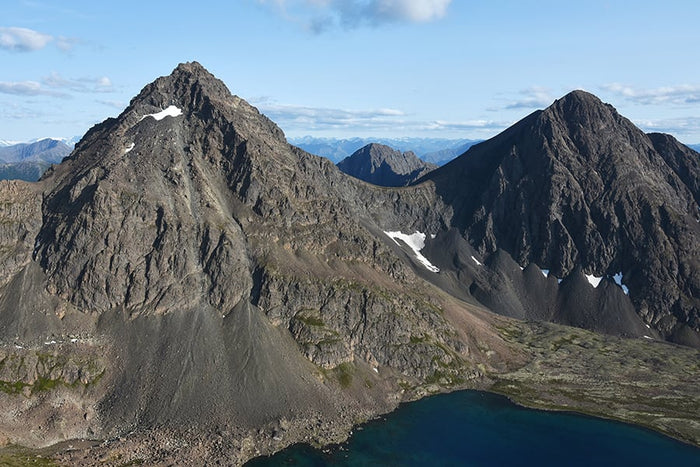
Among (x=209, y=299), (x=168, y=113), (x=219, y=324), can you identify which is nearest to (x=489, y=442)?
(x=219, y=324)

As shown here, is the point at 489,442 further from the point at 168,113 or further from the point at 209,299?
the point at 168,113

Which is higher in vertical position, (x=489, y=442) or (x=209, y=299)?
(x=209, y=299)

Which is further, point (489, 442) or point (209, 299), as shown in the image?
point (209, 299)


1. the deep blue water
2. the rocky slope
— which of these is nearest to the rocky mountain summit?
the rocky slope

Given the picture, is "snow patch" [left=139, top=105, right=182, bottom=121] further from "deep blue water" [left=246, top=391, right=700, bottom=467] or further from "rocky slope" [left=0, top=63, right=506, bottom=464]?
"deep blue water" [left=246, top=391, right=700, bottom=467]

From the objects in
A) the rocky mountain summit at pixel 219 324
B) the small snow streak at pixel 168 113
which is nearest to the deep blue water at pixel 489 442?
the rocky mountain summit at pixel 219 324

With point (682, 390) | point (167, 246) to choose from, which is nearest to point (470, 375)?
point (682, 390)

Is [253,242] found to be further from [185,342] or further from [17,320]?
[17,320]

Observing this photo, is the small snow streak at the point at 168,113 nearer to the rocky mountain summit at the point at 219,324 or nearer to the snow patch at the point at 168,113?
the snow patch at the point at 168,113
